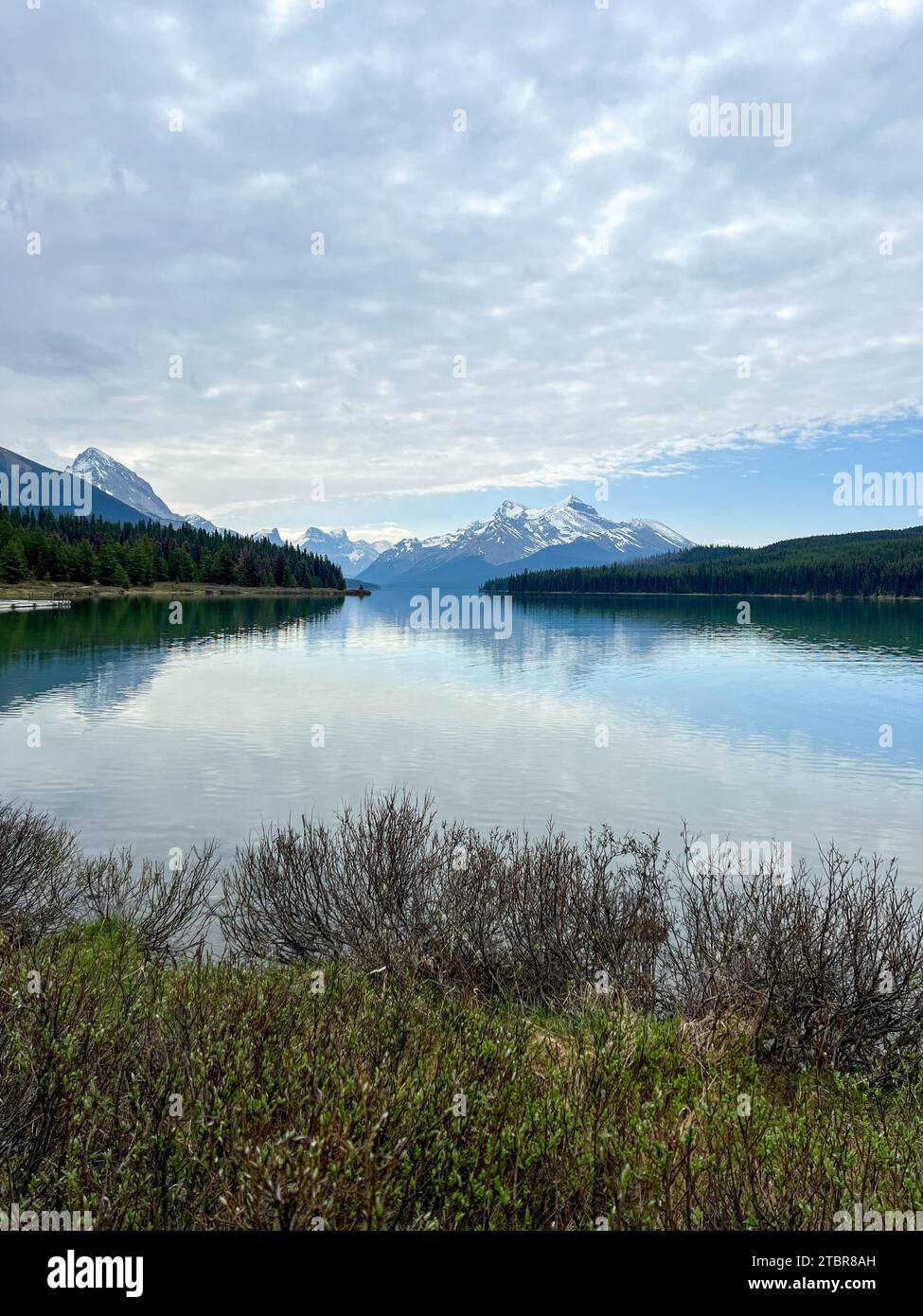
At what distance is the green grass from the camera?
574cm

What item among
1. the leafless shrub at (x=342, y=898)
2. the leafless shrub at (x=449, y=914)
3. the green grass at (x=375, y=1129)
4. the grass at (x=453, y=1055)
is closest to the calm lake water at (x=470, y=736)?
the leafless shrub at (x=342, y=898)

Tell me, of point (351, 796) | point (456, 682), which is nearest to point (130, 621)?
point (456, 682)

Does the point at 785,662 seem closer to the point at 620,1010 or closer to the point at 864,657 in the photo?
the point at 864,657

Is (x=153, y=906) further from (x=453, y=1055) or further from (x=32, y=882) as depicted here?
(x=453, y=1055)

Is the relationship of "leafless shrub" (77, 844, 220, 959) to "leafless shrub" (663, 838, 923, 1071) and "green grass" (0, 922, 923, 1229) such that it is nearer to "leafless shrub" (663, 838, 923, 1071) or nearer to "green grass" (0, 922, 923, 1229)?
"green grass" (0, 922, 923, 1229)

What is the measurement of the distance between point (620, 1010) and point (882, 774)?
3442 cm

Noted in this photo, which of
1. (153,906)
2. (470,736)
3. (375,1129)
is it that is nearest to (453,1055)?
(375,1129)

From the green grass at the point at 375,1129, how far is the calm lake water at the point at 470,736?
767 inches

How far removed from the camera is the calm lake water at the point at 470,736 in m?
31.9

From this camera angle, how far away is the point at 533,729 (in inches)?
2016

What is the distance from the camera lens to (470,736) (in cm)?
4903

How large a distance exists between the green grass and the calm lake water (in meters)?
19.5

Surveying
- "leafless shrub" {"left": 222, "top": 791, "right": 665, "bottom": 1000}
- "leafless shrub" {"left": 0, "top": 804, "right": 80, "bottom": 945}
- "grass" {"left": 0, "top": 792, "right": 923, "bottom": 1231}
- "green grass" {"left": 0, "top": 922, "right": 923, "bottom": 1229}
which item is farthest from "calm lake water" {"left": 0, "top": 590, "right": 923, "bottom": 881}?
"green grass" {"left": 0, "top": 922, "right": 923, "bottom": 1229}
